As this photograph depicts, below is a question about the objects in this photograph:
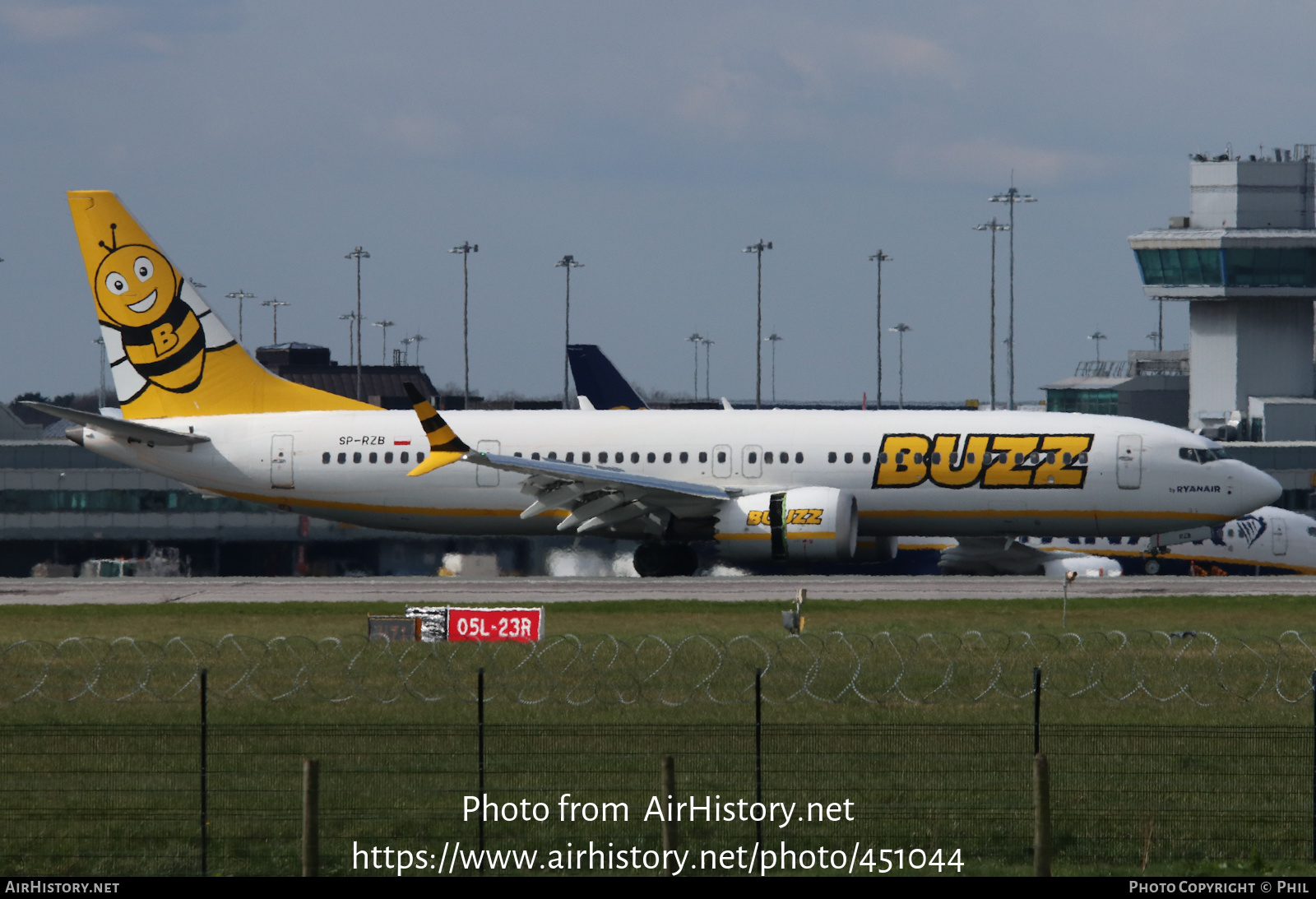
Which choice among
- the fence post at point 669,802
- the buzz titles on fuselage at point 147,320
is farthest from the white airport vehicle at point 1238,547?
the fence post at point 669,802

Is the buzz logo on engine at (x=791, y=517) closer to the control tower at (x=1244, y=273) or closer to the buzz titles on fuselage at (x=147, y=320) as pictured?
the buzz titles on fuselage at (x=147, y=320)

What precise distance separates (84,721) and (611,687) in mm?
7786

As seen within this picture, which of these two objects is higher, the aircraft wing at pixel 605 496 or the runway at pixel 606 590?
the aircraft wing at pixel 605 496

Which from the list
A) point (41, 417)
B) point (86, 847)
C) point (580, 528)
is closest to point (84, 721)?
point (86, 847)

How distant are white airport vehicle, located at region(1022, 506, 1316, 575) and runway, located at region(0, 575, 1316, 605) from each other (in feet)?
29.3

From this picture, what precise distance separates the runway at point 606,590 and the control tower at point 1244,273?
66.6 meters

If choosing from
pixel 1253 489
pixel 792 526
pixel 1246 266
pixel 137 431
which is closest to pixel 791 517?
pixel 792 526

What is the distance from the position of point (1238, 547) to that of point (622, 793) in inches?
1708

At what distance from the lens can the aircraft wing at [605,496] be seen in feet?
160

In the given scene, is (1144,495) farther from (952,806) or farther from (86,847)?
(86,847)

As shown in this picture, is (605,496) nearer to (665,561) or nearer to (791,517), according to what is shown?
(665,561)

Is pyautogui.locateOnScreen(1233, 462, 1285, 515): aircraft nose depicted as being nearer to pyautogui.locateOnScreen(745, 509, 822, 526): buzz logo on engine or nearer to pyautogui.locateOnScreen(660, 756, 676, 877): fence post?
pyautogui.locateOnScreen(745, 509, 822, 526): buzz logo on engine

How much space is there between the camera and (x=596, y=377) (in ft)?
302
